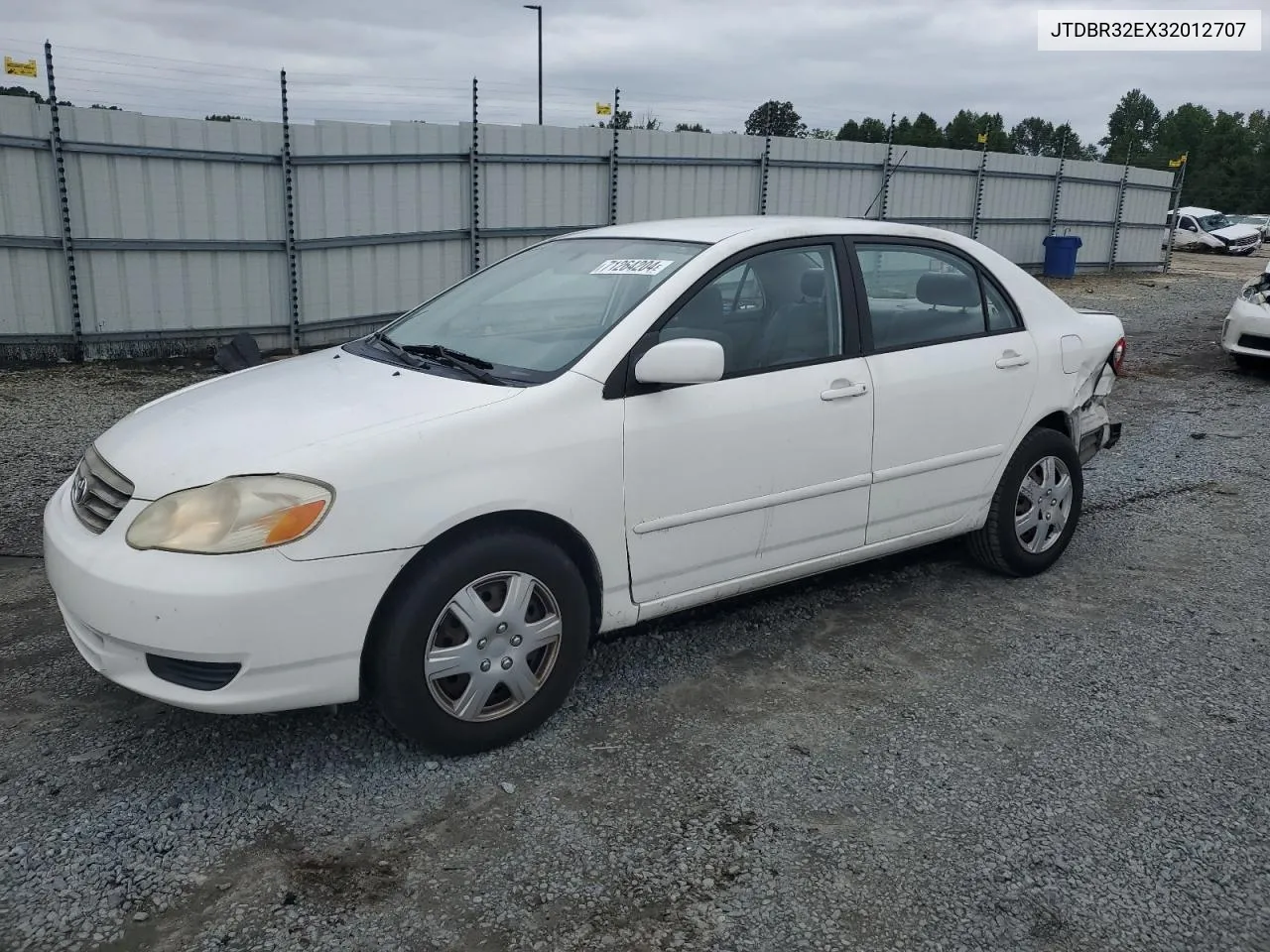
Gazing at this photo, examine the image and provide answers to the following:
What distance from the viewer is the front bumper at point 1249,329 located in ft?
34.2

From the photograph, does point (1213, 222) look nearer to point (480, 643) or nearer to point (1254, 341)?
point (1254, 341)

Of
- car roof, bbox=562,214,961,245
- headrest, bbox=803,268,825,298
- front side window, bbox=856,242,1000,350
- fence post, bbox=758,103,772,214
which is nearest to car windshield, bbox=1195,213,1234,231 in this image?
fence post, bbox=758,103,772,214

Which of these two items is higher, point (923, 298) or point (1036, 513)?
point (923, 298)

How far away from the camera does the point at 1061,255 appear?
68.2 feet

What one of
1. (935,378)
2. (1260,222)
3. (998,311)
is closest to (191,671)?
(935,378)

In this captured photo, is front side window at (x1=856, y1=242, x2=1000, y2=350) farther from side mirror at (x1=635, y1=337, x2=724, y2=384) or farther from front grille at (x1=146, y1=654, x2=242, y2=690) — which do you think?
front grille at (x1=146, y1=654, x2=242, y2=690)

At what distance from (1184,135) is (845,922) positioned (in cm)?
9424

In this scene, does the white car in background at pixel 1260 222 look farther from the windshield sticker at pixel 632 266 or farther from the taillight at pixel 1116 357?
the windshield sticker at pixel 632 266

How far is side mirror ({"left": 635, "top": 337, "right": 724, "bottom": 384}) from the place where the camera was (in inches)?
132

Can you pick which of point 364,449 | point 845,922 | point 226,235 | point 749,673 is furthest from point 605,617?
point 226,235

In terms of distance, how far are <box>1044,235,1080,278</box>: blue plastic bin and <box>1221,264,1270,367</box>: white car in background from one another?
1023cm

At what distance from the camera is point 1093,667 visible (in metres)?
4.01

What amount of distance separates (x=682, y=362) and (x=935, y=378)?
1.43m

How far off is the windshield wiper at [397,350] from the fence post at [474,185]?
800 cm
